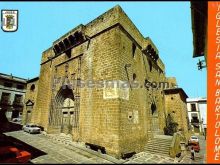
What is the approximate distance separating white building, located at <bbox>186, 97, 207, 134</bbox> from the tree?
19400 mm

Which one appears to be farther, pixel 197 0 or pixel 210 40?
pixel 197 0

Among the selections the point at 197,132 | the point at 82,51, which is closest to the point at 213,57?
the point at 82,51

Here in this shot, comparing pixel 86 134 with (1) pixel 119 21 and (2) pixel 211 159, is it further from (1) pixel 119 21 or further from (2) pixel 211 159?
(1) pixel 119 21

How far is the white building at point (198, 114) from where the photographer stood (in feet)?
110

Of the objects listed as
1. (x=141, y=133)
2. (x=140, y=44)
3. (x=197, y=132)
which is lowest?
(x=197, y=132)

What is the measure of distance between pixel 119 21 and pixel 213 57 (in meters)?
6.72

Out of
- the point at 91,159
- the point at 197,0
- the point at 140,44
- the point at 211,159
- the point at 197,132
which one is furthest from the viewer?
the point at 197,132

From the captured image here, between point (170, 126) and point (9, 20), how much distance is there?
18.1m

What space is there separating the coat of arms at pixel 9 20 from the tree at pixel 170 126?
651 inches

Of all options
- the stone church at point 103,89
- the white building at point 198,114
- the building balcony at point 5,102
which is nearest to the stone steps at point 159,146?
the stone church at point 103,89

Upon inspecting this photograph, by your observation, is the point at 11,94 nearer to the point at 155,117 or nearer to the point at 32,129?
the point at 32,129

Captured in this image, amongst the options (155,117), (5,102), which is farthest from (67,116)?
(5,102)

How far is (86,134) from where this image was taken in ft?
35.2

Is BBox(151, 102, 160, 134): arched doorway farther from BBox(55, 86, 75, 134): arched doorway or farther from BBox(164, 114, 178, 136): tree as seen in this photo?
BBox(55, 86, 75, 134): arched doorway
